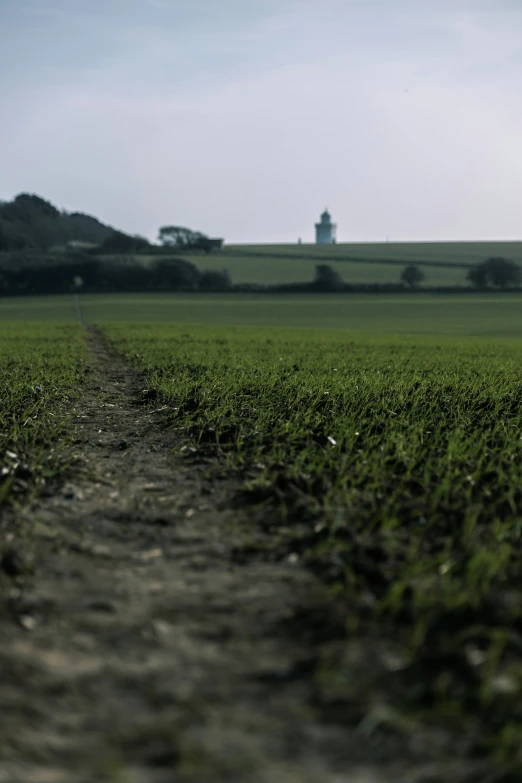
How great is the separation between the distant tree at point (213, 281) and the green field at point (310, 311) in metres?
5.02

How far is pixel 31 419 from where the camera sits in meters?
8.61

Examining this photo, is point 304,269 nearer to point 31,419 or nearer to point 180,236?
point 180,236

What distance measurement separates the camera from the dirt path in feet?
8.38

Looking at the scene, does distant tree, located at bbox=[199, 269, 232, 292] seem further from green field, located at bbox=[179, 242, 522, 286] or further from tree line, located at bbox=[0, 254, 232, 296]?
green field, located at bbox=[179, 242, 522, 286]

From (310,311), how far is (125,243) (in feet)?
198

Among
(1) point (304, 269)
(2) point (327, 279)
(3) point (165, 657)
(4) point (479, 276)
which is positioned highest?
(1) point (304, 269)

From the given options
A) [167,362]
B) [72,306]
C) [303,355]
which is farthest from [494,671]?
[72,306]

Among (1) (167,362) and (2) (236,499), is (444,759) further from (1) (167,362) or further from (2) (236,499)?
(1) (167,362)

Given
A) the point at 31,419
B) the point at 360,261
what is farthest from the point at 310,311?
the point at 31,419

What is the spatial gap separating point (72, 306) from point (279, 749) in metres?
77.7

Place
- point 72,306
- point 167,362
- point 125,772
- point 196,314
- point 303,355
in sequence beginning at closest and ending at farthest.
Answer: point 125,772 → point 167,362 → point 303,355 → point 196,314 → point 72,306

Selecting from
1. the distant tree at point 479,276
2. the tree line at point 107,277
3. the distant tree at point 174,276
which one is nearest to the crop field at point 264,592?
the tree line at point 107,277

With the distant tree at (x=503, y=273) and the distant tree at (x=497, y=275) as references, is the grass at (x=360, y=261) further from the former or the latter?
the distant tree at (x=503, y=273)

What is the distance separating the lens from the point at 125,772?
2465 mm
